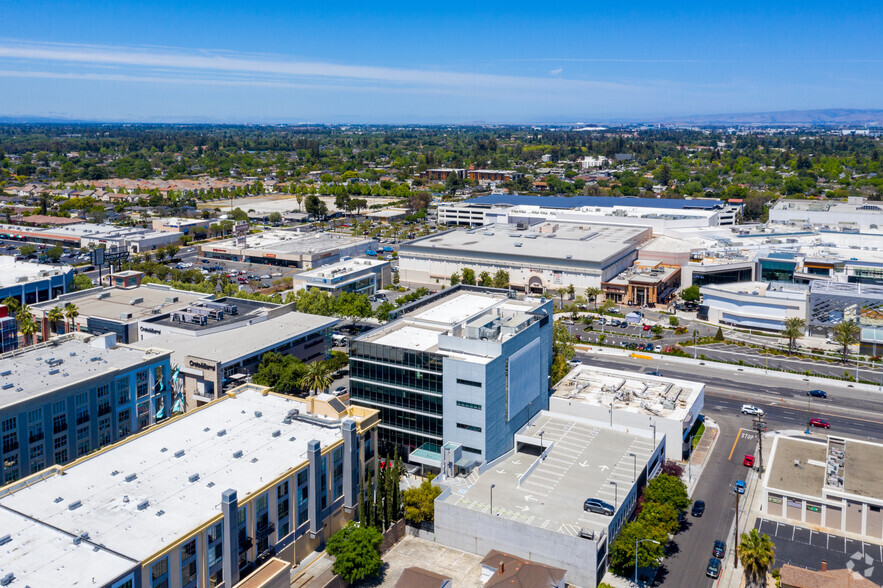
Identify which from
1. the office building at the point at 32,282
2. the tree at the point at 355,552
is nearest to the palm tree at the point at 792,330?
the tree at the point at 355,552

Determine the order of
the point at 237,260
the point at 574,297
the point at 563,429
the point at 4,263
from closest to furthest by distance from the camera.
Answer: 1. the point at 563,429
2. the point at 4,263
3. the point at 574,297
4. the point at 237,260

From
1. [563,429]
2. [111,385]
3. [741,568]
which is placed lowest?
[741,568]

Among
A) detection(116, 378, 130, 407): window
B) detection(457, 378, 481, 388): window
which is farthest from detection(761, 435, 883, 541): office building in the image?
detection(116, 378, 130, 407): window

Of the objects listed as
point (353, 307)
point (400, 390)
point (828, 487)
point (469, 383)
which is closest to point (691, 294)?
point (353, 307)

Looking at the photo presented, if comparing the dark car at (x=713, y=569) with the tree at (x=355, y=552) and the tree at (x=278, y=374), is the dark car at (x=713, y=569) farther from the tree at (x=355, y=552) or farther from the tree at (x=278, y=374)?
the tree at (x=278, y=374)

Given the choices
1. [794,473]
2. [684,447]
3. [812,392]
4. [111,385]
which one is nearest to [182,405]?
[111,385]

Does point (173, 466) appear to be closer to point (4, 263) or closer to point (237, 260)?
point (4, 263)

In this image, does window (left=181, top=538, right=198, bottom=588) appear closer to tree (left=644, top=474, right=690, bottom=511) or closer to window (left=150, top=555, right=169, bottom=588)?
window (left=150, top=555, right=169, bottom=588)
